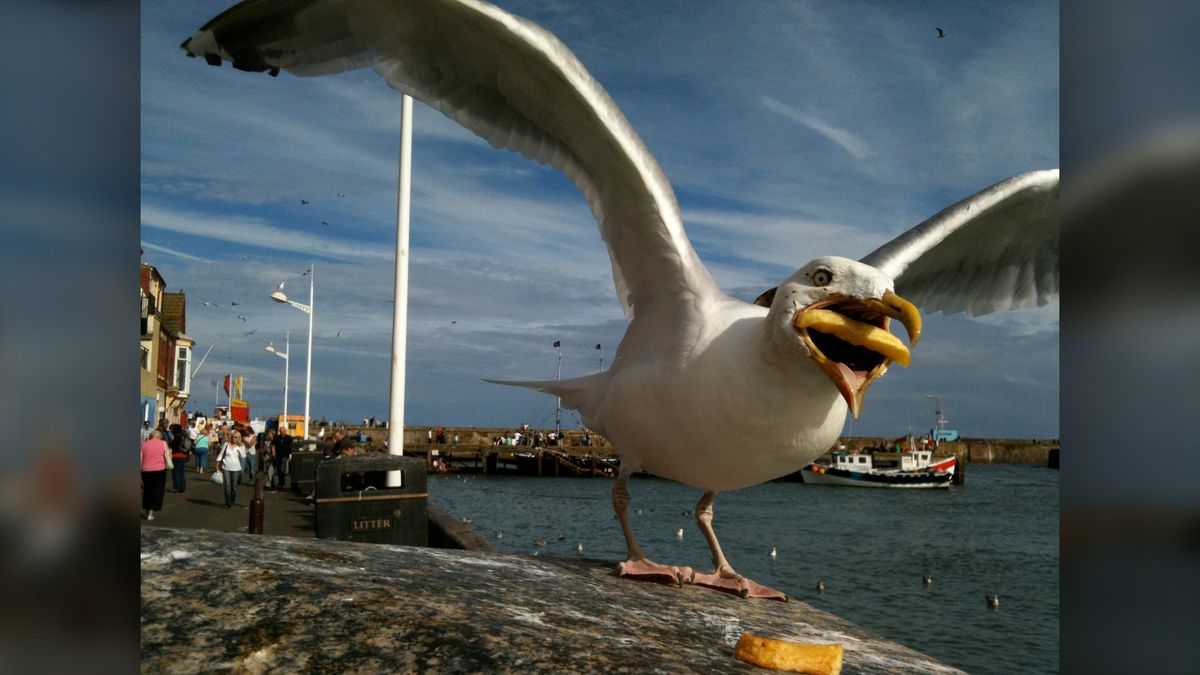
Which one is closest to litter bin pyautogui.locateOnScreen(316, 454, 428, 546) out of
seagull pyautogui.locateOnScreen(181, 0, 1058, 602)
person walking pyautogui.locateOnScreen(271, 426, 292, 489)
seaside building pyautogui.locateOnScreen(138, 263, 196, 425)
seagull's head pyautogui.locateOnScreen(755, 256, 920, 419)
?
seagull pyautogui.locateOnScreen(181, 0, 1058, 602)

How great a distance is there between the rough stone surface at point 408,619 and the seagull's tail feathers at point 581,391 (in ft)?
4.30

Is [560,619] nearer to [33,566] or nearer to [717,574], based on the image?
[717,574]

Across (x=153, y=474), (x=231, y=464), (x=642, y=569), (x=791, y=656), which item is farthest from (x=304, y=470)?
(x=791, y=656)

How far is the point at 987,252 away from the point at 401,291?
26.6 ft

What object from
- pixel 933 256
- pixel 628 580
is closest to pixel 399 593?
pixel 628 580

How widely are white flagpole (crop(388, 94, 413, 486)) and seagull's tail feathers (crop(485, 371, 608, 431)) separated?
21.0 feet

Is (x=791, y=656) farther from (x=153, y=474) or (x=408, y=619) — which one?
(x=153, y=474)

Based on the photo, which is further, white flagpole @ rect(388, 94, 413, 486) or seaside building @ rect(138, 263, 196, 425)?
seaside building @ rect(138, 263, 196, 425)

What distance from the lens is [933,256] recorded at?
620cm

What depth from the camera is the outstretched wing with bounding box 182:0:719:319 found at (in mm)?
4289

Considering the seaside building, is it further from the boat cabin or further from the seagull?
the boat cabin

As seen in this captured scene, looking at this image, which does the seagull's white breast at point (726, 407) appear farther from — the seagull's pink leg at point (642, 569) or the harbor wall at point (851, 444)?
the harbor wall at point (851, 444)

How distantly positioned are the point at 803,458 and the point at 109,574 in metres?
3.65

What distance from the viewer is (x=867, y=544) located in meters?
31.8
